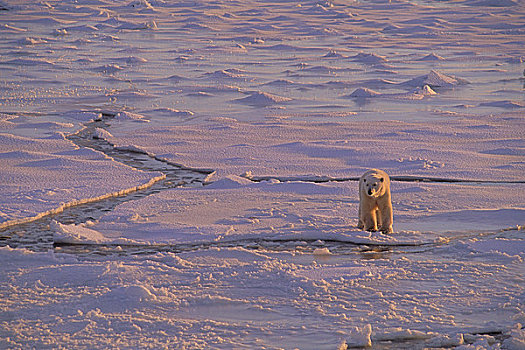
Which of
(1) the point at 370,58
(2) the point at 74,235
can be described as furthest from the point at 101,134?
(1) the point at 370,58

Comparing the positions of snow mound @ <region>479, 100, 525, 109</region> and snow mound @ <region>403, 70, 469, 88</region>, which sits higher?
snow mound @ <region>403, 70, 469, 88</region>

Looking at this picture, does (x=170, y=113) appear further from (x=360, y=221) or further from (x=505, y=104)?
(x=360, y=221)

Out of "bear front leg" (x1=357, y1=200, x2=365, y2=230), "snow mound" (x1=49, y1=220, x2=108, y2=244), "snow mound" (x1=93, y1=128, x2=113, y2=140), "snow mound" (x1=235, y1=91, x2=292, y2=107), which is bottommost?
"snow mound" (x1=49, y1=220, x2=108, y2=244)

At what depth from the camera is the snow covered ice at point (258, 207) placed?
3.87m

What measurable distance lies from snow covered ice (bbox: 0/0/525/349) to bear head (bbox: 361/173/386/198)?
352mm

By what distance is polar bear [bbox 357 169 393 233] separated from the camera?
5.09 meters

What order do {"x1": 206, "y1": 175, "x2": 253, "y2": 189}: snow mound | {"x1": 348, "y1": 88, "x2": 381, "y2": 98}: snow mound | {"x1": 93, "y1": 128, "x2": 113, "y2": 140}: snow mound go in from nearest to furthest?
{"x1": 206, "y1": 175, "x2": 253, "y2": 189}: snow mound, {"x1": 93, "y1": 128, "x2": 113, "y2": 140}: snow mound, {"x1": 348, "y1": 88, "x2": 381, "y2": 98}: snow mound

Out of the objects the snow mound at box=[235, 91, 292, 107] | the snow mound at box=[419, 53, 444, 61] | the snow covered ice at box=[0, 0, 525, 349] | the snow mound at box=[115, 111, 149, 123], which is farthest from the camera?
the snow mound at box=[419, 53, 444, 61]

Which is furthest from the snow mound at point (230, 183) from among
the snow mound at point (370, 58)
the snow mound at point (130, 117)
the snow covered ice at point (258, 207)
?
→ the snow mound at point (370, 58)

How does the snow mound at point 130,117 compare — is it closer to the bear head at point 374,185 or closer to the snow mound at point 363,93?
the snow mound at point 363,93

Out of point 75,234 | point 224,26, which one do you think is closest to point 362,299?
point 75,234

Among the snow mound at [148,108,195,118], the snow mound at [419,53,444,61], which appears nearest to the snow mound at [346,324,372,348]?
the snow mound at [148,108,195,118]

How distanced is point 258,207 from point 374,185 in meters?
1.31

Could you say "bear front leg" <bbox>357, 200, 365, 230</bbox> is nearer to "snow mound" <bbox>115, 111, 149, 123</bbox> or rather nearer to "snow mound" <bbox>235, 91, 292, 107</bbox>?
"snow mound" <bbox>115, 111, 149, 123</bbox>
